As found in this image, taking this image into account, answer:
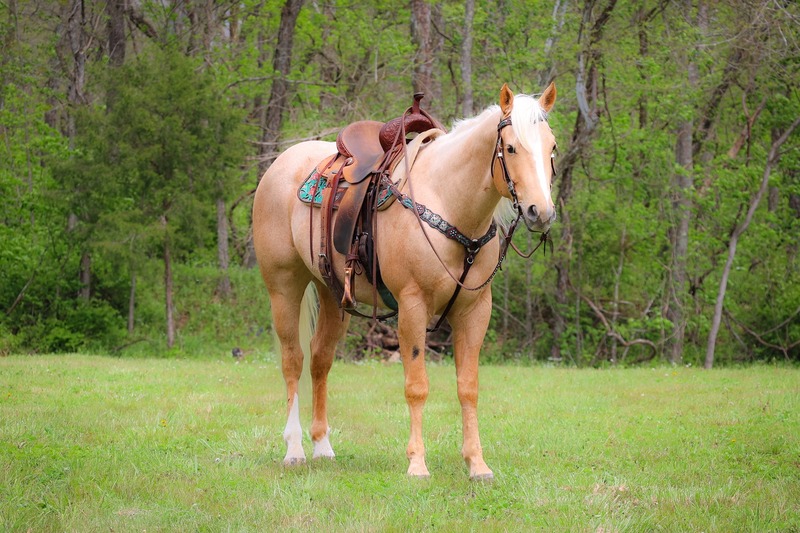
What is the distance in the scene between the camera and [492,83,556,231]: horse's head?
16.2 ft

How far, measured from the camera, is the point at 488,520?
466 centimetres

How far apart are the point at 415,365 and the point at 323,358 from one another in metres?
1.32

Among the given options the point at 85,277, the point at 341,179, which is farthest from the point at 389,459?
the point at 85,277

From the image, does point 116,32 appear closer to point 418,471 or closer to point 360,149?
point 360,149

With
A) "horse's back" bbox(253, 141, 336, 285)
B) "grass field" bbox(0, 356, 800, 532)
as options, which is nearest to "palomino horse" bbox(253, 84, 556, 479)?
"grass field" bbox(0, 356, 800, 532)

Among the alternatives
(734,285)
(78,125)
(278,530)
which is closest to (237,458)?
(278,530)

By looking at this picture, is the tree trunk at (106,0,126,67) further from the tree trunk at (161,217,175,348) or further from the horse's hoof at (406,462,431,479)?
the horse's hoof at (406,462,431,479)

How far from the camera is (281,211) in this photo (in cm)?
715

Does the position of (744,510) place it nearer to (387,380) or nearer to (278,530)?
(278,530)

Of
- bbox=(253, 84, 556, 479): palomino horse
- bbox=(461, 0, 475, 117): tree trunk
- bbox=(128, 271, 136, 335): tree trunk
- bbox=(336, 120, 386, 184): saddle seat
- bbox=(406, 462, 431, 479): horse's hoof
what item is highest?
bbox=(461, 0, 475, 117): tree trunk

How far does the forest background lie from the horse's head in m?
10.5

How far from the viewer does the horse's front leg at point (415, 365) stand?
5.66 metres

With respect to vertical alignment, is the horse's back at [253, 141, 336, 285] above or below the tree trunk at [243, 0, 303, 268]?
below

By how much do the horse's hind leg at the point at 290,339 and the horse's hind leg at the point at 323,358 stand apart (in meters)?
0.14
